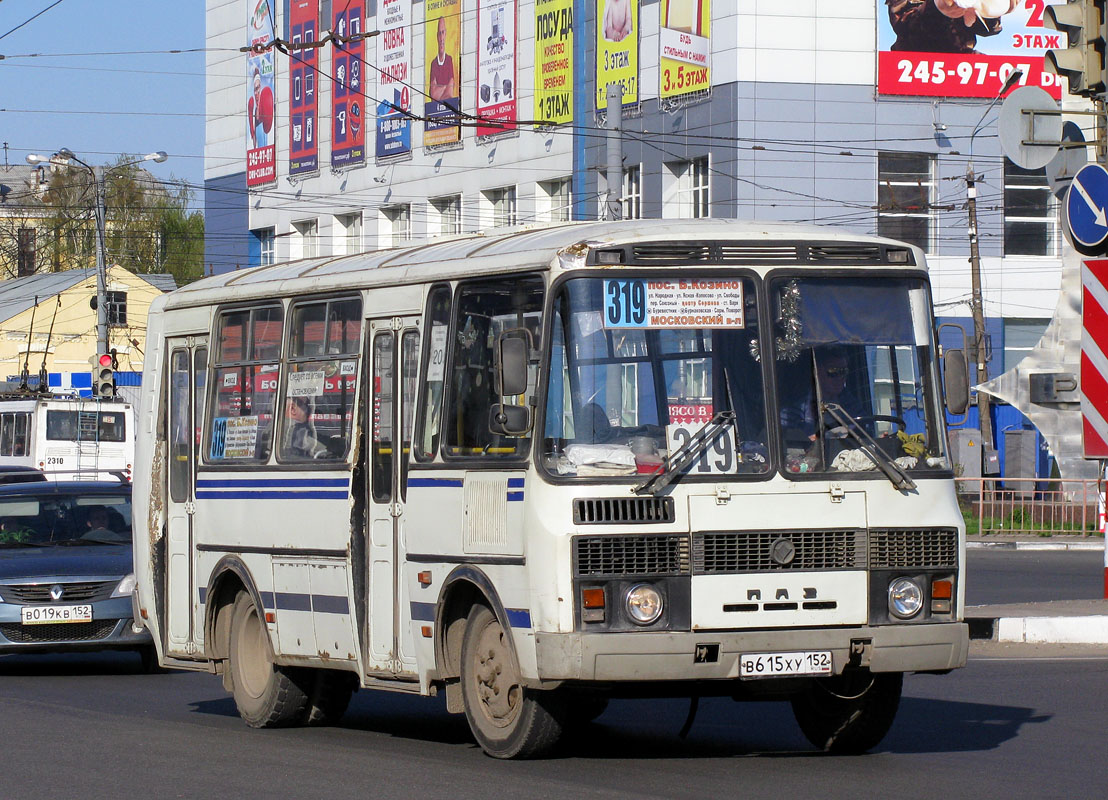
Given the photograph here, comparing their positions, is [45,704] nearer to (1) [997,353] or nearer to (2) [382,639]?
(2) [382,639]

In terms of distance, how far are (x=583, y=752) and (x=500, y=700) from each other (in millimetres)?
763

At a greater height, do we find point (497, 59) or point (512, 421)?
point (497, 59)

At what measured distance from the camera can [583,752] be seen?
1028cm

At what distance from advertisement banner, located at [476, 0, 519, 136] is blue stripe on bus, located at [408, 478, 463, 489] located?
153 ft

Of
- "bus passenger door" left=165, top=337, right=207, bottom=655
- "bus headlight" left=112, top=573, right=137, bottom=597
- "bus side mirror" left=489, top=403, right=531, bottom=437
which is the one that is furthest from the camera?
"bus headlight" left=112, top=573, right=137, bottom=597

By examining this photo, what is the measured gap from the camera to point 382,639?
10727 millimetres

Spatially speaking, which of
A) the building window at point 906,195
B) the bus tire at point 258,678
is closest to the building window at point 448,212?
the building window at point 906,195

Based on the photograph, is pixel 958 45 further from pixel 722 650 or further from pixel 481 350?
pixel 722 650

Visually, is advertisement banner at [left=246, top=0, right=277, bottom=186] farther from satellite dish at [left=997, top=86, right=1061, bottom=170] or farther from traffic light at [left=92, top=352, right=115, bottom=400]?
satellite dish at [left=997, top=86, right=1061, bottom=170]

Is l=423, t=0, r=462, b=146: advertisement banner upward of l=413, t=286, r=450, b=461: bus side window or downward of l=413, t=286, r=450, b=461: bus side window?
upward

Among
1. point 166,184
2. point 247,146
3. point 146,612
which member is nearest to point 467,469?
point 146,612

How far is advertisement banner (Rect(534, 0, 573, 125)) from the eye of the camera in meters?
54.2

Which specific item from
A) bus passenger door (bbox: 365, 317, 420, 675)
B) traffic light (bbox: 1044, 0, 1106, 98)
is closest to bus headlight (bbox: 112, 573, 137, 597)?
bus passenger door (bbox: 365, 317, 420, 675)

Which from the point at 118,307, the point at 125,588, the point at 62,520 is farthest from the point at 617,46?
the point at 125,588
